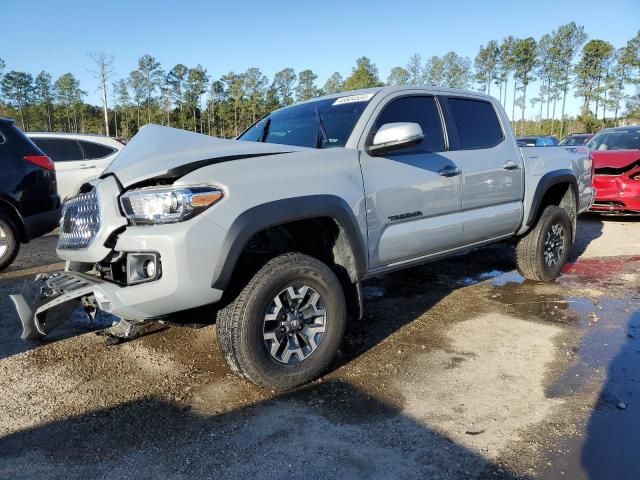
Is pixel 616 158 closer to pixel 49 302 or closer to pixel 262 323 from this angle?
pixel 262 323

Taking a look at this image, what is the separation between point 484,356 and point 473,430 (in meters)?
1.04

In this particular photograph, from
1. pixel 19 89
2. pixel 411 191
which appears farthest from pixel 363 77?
pixel 411 191

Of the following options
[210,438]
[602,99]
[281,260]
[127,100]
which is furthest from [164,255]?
[127,100]

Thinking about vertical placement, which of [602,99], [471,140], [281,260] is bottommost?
[281,260]

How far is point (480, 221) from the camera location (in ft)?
14.1

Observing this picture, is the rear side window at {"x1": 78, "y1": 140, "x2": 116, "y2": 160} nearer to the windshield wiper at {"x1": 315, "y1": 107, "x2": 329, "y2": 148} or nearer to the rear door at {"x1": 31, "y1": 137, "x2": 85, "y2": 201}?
the rear door at {"x1": 31, "y1": 137, "x2": 85, "y2": 201}

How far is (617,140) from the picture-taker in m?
9.62

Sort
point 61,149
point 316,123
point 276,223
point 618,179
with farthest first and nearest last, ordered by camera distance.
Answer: point 61,149
point 618,179
point 316,123
point 276,223

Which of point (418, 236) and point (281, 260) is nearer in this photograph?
point (281, 260)

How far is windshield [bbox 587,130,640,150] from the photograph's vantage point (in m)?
9.31

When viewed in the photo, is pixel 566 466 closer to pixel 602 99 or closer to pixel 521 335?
pixel 521 335

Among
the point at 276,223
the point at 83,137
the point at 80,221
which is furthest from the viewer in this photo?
the point at 83,137

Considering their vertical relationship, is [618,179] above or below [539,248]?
above

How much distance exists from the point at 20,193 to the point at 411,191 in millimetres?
4750
